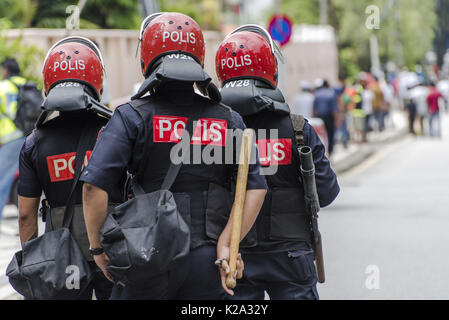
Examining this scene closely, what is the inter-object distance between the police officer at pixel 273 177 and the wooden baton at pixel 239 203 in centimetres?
51

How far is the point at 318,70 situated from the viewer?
23188mm

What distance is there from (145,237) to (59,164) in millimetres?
898

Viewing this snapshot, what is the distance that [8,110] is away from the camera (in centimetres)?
879

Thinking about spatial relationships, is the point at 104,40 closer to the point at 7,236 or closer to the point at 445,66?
the point at 7,236

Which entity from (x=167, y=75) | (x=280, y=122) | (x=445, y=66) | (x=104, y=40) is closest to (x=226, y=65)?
(x=280, y=122)

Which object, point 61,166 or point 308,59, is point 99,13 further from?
point 61,166

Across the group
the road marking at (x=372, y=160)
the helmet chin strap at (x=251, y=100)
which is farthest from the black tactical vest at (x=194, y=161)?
the road marking at (x=372, y=160)

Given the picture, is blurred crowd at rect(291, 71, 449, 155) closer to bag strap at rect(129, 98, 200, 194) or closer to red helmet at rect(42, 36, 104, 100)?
red helmet at rect(42, 36, 104, 100)

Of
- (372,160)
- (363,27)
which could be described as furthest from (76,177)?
(363,27)

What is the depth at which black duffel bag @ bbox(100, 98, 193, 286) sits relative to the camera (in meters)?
2.87

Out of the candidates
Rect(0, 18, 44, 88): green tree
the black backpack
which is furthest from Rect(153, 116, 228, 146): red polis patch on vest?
Rect(0, 18, 44, 88): green tree

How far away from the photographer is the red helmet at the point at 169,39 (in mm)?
3244

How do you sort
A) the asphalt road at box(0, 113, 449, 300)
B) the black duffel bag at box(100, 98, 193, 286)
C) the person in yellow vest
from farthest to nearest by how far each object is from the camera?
the person in yellow vest → the asphalt road at box(0, 113, 449, 300) → the black duffel bag at box(100, 98, 193, 286)

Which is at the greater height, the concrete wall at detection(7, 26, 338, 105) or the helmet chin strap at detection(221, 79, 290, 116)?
the concrete wall at detection(7, 26, 338, 105)
